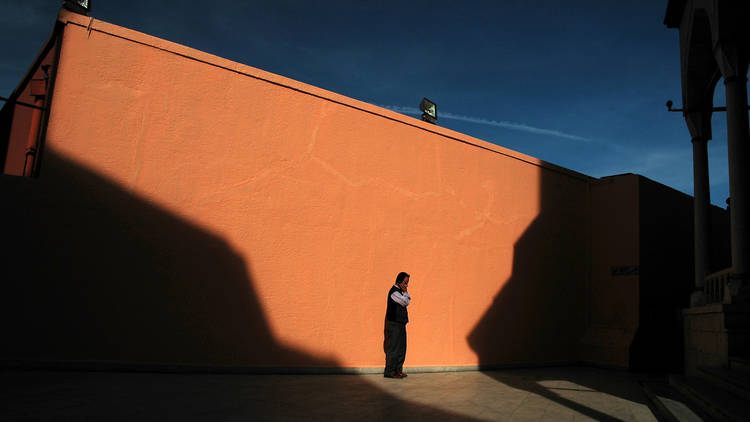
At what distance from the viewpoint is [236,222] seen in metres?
7.12

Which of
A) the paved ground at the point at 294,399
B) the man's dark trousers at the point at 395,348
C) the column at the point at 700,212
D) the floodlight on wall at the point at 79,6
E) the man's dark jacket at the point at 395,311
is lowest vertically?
the paved ground at the point at 294,399

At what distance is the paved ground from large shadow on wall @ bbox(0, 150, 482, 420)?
0.60 ft

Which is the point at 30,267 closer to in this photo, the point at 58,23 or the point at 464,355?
the point at 58,23

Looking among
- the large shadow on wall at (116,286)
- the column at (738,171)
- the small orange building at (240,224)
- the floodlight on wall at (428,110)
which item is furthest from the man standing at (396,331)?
the column at (738,171)

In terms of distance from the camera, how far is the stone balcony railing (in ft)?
25.0

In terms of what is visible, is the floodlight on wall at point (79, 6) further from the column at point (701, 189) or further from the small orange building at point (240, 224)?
the column at point (701, 189)

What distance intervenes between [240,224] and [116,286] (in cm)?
168

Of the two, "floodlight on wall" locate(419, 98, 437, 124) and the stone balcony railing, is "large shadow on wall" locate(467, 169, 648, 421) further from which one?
"floodlight on wall" locate(419, 98, 437, 124)

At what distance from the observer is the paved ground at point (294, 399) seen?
14.3ft

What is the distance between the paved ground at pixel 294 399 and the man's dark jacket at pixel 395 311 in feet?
2.79

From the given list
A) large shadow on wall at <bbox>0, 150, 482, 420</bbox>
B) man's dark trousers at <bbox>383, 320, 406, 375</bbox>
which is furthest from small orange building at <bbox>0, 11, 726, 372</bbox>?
man's dark trousers at <bbox>383, 320, 406, 375</bbox>

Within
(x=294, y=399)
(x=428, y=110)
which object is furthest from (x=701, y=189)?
(x=294, y=399)

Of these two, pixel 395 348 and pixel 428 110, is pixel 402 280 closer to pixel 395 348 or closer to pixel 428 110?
pixel 395 348

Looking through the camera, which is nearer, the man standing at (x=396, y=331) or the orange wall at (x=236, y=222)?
the orange wall at (x=236, y=222)
